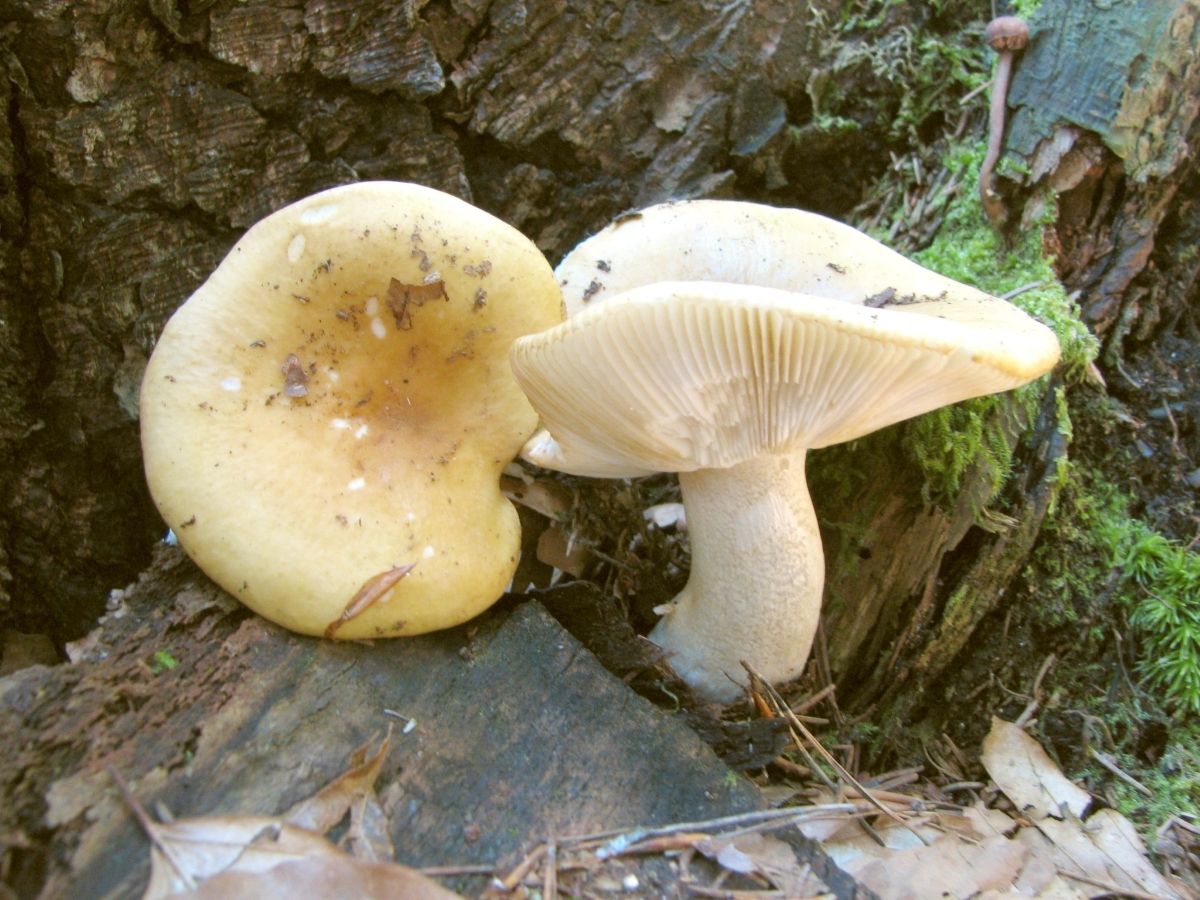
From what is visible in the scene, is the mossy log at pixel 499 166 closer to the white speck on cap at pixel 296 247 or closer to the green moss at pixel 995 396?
the green moss at pixel 995 396

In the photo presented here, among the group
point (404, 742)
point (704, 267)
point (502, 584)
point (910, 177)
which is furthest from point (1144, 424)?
point (404, 742)

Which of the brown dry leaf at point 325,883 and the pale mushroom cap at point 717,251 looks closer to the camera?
the brown dry leaf at point 325,883

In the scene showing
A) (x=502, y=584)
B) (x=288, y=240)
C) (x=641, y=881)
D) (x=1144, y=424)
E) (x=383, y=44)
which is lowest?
(x=641, y=881)

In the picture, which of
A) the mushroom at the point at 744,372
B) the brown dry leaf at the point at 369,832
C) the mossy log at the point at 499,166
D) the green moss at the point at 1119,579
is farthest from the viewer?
the green moss at the point at 1119,579

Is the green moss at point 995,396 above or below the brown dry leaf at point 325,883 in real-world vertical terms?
above

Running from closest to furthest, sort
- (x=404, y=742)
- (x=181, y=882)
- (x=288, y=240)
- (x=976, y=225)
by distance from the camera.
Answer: (x=181, y=882) → (x=404, y=742) → (x=288, y=240) → (x=976, y=225)

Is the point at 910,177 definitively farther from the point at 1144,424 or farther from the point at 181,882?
the point at 181,882

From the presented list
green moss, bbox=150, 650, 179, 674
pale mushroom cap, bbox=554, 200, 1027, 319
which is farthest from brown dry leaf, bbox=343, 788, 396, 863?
pale mushroom cap, bbox=554, 200, 1027, 319

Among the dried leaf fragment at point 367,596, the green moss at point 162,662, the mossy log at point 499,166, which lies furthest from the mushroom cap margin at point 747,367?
the green moss at point 162,662

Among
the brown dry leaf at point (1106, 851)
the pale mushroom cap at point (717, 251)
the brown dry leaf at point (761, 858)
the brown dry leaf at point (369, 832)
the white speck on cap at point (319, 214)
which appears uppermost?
the white speck on cap at point (319, 214)
